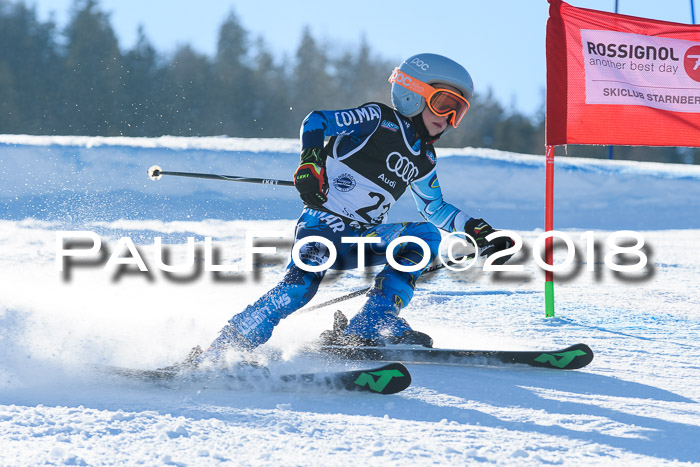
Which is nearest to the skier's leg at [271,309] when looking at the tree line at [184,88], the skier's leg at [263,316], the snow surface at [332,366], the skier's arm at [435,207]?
the skier's leg at [263,316]

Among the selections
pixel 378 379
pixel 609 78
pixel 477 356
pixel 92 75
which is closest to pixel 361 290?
pixel 477 356

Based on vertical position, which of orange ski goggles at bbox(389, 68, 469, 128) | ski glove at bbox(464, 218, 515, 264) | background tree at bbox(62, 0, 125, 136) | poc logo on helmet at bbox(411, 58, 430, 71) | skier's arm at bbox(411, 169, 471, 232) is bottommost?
ski glove at bbox(464, 218, 515, 264)

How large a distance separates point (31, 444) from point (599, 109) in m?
3.83

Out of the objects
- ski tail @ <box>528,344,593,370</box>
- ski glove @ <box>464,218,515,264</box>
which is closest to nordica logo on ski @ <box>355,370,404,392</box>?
ski tail @ <box>528,344,593,370</box>

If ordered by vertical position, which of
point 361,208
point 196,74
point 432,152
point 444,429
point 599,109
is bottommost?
point 444,429

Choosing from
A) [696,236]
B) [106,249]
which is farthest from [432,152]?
[696,236]

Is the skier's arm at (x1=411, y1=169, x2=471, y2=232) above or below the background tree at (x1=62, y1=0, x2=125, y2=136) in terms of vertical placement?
below

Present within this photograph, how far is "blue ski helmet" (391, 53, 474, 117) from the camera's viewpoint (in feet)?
11.7

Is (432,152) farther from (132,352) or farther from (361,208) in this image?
(132,352)

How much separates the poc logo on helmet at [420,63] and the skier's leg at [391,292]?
0.70m

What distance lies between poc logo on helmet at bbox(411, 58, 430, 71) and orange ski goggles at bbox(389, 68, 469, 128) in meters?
0.07

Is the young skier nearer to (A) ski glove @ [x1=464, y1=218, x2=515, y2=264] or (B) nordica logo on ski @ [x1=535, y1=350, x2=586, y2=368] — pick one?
(A) ski glove @ [x1=464, y1=218, x2=515, y2=264]

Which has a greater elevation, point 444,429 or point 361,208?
point 361,208

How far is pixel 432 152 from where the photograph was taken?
382 cm
